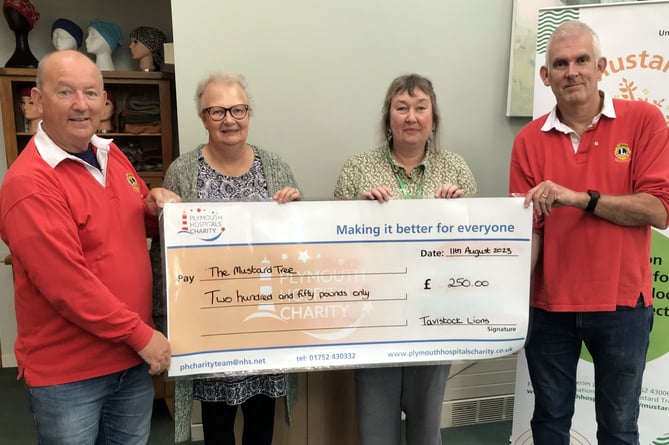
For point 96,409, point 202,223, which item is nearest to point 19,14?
point 202,223

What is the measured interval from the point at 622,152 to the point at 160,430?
2.57 meters

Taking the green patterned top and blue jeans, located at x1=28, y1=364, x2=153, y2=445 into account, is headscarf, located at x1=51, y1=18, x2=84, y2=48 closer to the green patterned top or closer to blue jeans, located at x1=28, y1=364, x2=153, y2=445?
the green patterned top

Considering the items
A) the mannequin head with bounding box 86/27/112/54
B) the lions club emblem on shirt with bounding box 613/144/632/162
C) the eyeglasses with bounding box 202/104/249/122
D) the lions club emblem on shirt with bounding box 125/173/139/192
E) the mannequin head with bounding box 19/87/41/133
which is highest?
the mannequin head with bounding box 86/27/112/54

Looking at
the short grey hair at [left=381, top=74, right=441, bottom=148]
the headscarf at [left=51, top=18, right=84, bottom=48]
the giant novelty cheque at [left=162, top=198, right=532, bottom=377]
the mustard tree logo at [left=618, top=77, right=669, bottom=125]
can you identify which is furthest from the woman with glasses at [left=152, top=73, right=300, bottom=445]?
the headscarf at [left=51, top=18, right=84, bottom=48]

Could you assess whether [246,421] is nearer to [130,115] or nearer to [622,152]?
[622,152]

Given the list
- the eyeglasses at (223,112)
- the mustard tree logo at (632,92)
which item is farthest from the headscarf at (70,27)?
the mustard tree logo at (632,92)

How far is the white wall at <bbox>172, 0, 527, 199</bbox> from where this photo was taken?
2.12 metres

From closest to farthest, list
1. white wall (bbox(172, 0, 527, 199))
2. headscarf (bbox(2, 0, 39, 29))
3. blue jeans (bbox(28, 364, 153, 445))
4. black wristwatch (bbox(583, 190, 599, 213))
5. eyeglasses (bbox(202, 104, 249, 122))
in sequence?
blue jeans (bbox(28, 364, 153, 445)) < black wristwatch (bbox(583, 190, 599, 213)) < eyeglasses (bbox(202, 104, 249, 122)) < white wall (bbox(172, 0, 527, 199)) < headscarf (bbox(2, 0, 39, 29))

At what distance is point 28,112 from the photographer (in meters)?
2.95

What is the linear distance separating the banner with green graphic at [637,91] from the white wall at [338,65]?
407mm

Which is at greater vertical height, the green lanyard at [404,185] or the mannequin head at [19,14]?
the mannequin head at [19,14]

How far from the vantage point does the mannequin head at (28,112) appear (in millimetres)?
2955

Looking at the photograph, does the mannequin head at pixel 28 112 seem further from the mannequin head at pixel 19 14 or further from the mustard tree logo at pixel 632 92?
→ the mustard tree logo at pixel 632 92

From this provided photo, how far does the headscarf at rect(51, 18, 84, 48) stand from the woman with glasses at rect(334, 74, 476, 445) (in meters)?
2.47
